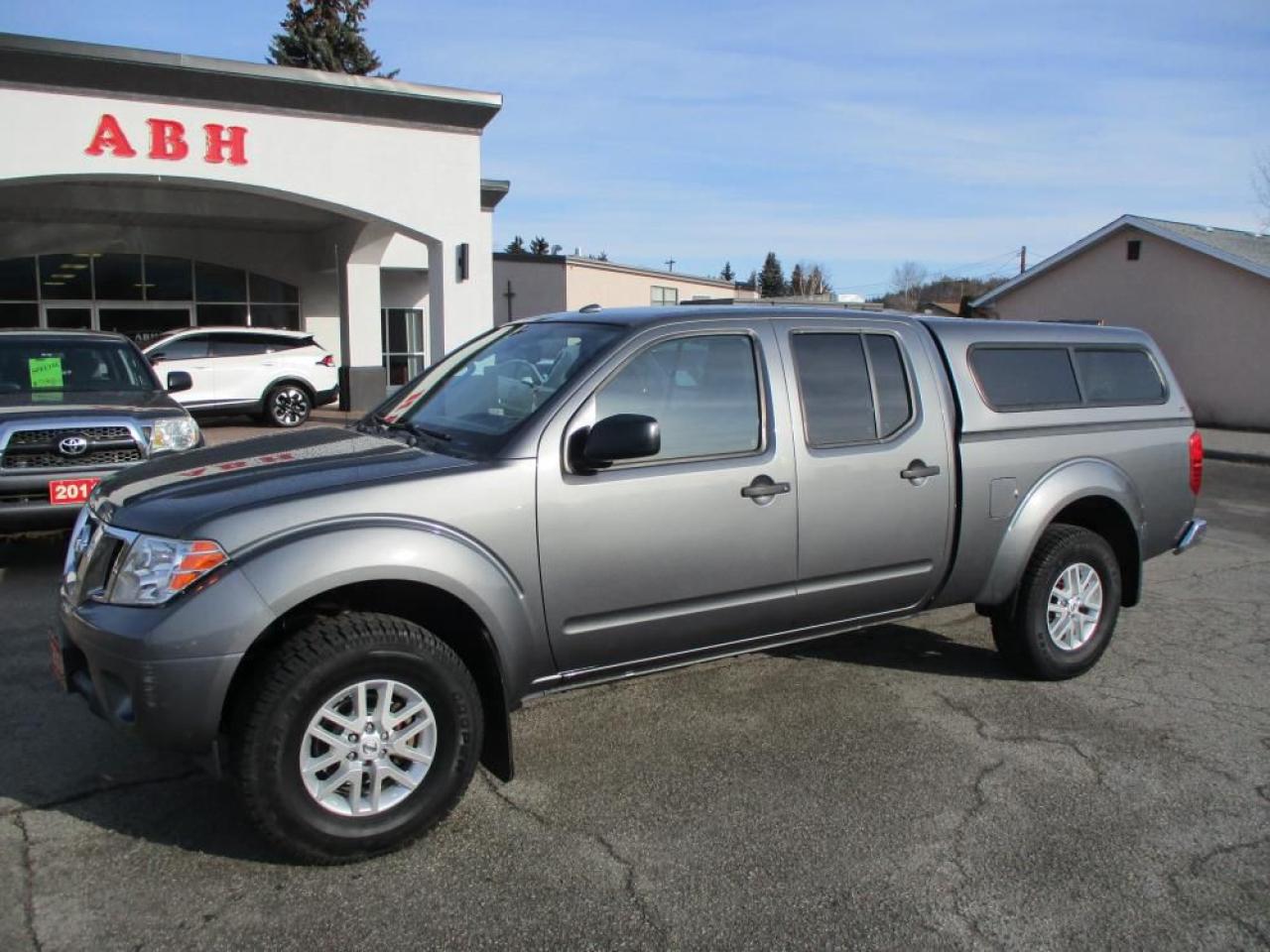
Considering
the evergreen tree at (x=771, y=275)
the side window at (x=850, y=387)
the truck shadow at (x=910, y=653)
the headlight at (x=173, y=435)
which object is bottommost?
the truck shadow at (x=910, y=653)

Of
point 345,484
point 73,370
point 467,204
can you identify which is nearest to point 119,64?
point 467,204

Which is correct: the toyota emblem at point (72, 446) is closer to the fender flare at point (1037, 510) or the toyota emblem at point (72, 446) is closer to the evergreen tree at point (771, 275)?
the fender flare at point (1037, 510)

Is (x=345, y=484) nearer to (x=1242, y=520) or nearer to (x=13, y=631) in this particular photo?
(x=13, y=631)

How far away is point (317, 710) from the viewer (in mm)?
3219

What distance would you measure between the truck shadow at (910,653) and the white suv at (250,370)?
13467mm

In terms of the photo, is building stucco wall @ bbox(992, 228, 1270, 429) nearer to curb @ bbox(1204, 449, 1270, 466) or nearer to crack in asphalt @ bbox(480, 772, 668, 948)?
curb @ bbox(1204, 449, 1270, 466)

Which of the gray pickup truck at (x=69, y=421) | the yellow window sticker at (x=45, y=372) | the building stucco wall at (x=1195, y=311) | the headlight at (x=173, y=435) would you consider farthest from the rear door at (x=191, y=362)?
the building stucco wall at (x=1195, y=311)

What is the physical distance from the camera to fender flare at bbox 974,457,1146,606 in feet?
16.0

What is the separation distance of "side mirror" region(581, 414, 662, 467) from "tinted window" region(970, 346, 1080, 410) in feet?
6.97

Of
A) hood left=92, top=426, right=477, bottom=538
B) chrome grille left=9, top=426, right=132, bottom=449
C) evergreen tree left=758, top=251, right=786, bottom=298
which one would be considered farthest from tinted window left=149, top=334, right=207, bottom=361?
evergreen tree left=758, top=251, right=786, bottom=298

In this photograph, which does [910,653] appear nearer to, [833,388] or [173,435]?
[833,388]

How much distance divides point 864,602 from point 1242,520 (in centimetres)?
772

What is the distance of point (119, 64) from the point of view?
41.2 feet

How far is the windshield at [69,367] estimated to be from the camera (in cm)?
770
